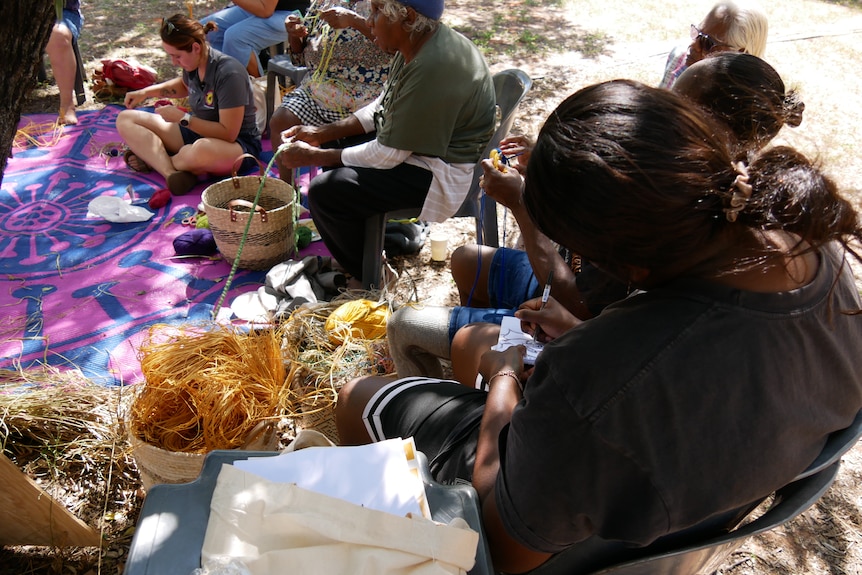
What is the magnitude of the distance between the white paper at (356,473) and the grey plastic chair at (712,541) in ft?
1.02

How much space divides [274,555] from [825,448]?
0.96 meters

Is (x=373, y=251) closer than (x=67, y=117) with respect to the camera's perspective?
Yes

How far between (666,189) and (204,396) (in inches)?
64.2

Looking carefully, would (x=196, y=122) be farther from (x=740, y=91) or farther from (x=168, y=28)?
(x=740, y=91)

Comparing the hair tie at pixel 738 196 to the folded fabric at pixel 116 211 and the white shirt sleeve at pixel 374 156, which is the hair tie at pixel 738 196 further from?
the folded fabric at pixel 116 211

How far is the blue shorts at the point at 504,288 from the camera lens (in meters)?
2.22

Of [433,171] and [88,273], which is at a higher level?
[433,171]

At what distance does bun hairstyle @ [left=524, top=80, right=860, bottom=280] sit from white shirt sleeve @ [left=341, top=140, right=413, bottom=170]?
1.89m

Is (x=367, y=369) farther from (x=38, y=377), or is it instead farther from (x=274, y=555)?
(x=274, y=555)

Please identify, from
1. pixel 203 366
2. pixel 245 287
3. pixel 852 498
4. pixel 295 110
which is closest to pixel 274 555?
Answer: pixel 203 366

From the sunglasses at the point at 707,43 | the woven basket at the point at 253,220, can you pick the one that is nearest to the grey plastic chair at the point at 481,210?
the woven basket at the point at 253,220

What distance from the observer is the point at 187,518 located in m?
1.19

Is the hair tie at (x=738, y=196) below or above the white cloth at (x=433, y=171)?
above

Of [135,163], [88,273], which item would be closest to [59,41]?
[135,163]
